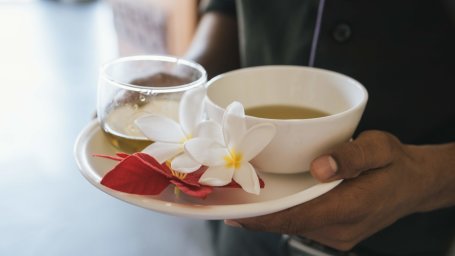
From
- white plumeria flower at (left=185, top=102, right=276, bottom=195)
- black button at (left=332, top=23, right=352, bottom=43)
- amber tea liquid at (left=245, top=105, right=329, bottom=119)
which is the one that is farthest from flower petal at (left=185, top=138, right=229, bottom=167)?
black button at (left=332, top=23, right=352, bottom=43)

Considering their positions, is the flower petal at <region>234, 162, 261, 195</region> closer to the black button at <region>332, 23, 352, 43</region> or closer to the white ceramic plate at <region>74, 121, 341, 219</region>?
the white ceramic plate at <region>74, 121, 341, 219</region>

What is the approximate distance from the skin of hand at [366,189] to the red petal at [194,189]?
0.23 ft

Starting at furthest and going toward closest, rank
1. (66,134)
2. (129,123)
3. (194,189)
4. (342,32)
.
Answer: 1. (66,134)
2. (342,32)
3. (129,123)
4. (194,189)

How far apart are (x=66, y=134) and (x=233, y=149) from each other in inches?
32.8

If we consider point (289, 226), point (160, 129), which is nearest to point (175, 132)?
point (160, 129)

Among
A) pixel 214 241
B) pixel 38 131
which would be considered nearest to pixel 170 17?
pixel 38 131

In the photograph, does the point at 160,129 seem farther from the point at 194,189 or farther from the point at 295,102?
the point at 295,102

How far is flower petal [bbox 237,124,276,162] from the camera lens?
373mm

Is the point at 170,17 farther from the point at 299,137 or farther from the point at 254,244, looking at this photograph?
the point at 299,137

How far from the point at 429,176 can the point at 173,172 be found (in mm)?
302

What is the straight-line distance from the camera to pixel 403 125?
60cm

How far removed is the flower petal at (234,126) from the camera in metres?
0.38

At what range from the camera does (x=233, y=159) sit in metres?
0.38

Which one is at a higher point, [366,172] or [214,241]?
[366,172]
